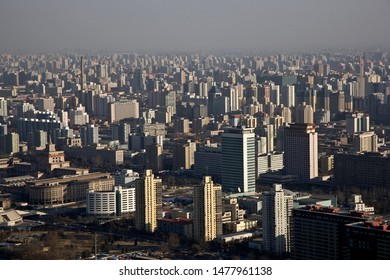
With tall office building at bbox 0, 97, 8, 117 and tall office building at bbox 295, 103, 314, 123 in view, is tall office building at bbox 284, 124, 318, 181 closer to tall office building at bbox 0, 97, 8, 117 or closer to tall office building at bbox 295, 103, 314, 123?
tall office building at bbox 295, 103, 314, 123

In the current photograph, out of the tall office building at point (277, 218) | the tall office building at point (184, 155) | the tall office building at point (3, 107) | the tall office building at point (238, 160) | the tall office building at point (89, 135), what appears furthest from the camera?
the tall office building at point (89, 135)

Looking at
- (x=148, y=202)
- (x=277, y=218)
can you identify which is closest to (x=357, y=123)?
(x=148, y=202)

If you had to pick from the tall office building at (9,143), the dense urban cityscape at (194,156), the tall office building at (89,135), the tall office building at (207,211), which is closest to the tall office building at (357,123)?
the dense urban cityscape at (194,156)

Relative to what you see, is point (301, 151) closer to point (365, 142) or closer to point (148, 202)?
point (365, 142)

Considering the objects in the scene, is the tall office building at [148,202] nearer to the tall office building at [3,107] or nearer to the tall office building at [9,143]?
the tall office building at [9,143]

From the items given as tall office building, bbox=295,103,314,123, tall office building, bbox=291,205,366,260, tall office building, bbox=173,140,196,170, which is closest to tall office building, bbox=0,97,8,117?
tall office building, bbox=173,140,196,170
